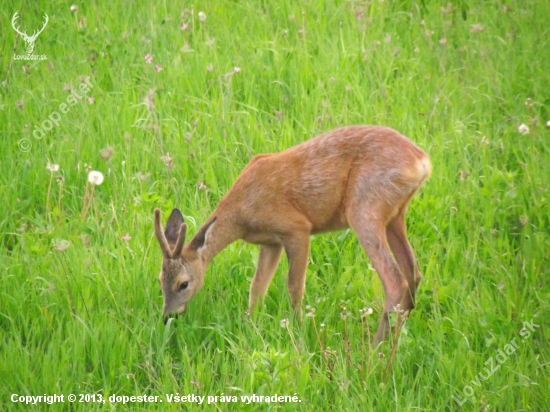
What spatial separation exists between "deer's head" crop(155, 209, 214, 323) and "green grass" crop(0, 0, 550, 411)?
0.14m

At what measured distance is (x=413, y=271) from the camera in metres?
6.09

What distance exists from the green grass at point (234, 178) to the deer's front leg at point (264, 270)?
14 centimetres

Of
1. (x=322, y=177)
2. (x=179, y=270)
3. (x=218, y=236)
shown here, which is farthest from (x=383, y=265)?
(x=179, y=270)

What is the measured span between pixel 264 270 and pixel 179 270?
695mm

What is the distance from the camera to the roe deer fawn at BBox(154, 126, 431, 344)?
19.1 feet

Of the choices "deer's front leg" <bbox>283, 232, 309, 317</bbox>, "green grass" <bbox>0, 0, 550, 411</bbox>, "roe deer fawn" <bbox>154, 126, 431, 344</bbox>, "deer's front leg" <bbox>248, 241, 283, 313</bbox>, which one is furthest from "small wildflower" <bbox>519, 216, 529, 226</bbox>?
"deer's front leg" <bbox>248, 241, 283, 313</bbox>

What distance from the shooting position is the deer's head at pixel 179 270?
5.78 metres

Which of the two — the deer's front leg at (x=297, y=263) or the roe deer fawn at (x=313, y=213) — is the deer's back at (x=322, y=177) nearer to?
the roe deer fawn at (x=313, y=213)

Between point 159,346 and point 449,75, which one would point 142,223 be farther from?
point 449,75

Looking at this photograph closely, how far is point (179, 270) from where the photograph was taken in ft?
19.3

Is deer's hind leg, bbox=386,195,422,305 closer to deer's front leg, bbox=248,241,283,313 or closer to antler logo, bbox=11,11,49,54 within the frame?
deer's front leg, bbox=248,241,283,313

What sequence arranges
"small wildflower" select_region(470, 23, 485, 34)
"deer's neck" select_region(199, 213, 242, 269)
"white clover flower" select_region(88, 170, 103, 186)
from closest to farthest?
"deer's neck" select_region(199, 213, 242, 269) < "white clover flower" select_region(88, 170, 103, 186) < "small wildflower" select_region(470, 23, 485, 34)

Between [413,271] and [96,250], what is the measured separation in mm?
2487

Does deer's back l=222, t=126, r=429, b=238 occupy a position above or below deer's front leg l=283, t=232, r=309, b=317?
above
